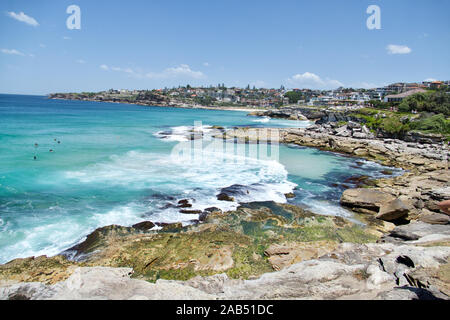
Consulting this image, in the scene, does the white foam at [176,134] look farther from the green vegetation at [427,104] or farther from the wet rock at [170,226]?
the green vegetation at [427,104]

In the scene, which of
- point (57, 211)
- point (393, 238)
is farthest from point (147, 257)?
point (393, 238)

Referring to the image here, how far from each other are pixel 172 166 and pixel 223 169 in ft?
15.5

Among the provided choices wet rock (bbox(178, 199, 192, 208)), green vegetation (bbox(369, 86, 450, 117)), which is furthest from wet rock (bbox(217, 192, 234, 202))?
green vegetation (bbox(369, 86, 450, 117))

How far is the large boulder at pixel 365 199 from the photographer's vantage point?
13.3 metres

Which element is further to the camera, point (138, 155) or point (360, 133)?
point (360, 133)

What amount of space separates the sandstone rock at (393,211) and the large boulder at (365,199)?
79 cm

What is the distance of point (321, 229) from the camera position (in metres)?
11.1

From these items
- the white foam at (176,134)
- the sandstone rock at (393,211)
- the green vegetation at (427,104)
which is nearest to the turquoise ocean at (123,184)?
the sandstone rock at (393,211)

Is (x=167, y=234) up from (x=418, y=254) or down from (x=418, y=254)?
down

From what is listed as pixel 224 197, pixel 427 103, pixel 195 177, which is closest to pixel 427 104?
pixel 427 103

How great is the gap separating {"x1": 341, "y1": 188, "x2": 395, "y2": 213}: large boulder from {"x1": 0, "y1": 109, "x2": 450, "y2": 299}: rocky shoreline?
0.18ft

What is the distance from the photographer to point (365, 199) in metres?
13.7

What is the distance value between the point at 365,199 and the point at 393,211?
188 cm

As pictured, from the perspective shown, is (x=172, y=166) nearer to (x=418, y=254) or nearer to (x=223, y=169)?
→ (x=223, y=169)
